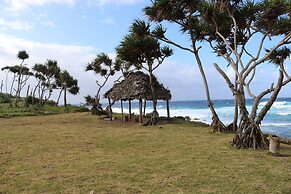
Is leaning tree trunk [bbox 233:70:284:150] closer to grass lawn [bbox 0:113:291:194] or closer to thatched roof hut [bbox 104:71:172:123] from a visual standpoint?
grass lawn [bbox 0:113:291:194]

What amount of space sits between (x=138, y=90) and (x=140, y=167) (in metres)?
10.1

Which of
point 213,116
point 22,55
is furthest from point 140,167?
point 22,55

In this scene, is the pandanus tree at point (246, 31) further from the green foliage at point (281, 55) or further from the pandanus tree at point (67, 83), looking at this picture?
the pandanus tree at point (67, 83)

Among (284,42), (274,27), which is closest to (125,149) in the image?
(284,42)

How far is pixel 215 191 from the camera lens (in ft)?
15.7

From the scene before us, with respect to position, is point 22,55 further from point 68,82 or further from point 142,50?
point 142,50

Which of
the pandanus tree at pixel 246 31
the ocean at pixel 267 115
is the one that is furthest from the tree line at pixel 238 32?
the ocean at pixel 267 115

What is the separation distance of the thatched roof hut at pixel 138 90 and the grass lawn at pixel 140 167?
21.7 feet

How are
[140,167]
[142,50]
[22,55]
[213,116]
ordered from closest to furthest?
[140,167] < [213,116] < [142,50] < [22,55]

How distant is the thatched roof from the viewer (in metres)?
16.3

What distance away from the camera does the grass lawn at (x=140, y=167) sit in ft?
16.6

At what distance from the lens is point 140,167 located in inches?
252

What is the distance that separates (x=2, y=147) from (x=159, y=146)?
4632 mm

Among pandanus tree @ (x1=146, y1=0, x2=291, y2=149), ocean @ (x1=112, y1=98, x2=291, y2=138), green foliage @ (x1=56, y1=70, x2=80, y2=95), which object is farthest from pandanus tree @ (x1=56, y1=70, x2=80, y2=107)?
pandanus tree @ (x1=146, y1=0, x2=291, y2=149)
